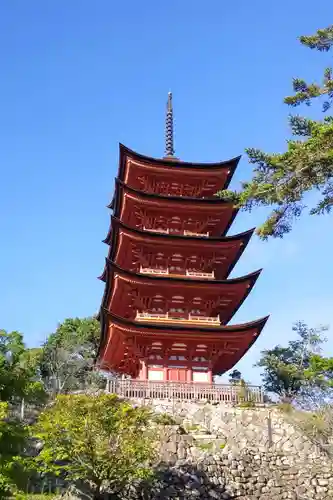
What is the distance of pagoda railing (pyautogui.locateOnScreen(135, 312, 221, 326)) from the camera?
26.7m

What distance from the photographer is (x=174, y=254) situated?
1163 inches

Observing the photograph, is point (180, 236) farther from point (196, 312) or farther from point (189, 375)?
point (189, 375)

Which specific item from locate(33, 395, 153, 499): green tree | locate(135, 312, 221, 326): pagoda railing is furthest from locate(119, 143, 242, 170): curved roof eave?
locate(33, 395, 153, 499): green tree

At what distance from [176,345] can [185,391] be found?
3091 mm

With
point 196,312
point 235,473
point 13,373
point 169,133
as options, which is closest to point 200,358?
point 196,312

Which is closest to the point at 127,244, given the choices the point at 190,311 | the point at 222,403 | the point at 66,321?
the point at 190,311

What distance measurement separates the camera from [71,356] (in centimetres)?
4200

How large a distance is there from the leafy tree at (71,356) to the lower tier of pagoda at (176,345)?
745 centimetres

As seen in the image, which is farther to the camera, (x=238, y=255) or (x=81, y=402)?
(x=238, y=255)

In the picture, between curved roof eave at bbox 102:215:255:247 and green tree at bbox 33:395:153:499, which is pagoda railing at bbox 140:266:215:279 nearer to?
curved roof eave at bbox 102:215:255:247

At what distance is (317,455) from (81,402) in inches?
379

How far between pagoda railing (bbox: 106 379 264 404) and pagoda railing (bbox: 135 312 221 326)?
3331 mm

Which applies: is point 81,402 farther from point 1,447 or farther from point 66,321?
point 66,321

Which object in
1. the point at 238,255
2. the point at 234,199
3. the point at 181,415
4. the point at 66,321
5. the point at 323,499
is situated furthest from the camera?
the point at 66,321
